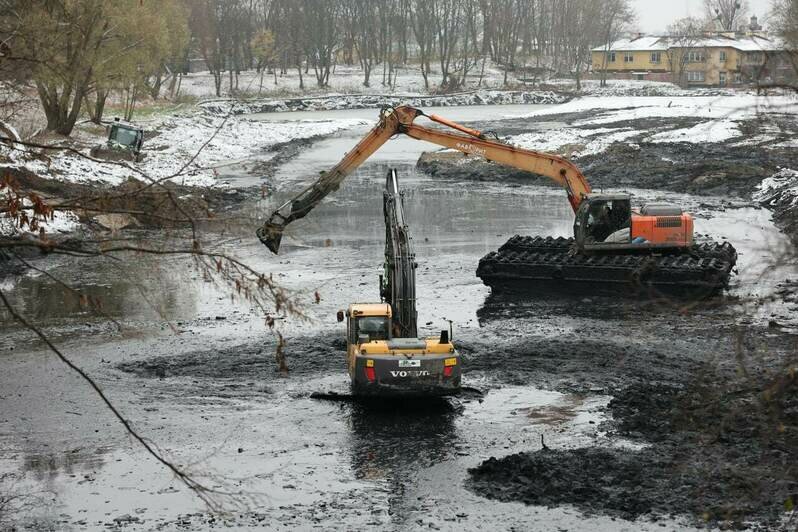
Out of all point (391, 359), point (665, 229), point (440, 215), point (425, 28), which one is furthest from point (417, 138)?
point (425, 28)

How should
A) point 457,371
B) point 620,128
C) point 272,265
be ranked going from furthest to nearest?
1. point 620,128
2. point 272,265
3. point 457,371

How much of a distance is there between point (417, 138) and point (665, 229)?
22.5 feet

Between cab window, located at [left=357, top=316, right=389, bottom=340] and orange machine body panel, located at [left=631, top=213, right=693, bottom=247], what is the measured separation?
10958 mm

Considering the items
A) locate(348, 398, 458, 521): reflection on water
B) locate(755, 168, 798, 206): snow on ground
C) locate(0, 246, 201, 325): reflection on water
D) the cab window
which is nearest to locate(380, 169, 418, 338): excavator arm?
the cab window

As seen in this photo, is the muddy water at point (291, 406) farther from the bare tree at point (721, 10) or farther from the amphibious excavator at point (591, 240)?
the bare tree at point (721, 10)

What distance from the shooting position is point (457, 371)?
18.6m

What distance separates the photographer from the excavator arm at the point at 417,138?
25.7 meters

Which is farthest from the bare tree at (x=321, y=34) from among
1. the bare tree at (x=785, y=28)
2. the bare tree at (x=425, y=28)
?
the bare tree at (x=785, y=28)

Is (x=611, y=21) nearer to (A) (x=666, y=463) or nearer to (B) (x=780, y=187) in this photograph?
(B) (x=780, y=187)

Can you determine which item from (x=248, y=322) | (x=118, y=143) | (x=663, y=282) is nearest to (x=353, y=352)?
(x=248, y=322)

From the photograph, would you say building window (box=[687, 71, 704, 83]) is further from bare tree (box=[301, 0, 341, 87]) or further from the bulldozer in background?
the bulldozer in background

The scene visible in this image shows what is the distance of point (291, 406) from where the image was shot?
20.5 m

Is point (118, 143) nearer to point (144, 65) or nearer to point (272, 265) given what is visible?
point (144, 65)

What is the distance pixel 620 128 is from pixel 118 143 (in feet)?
113
